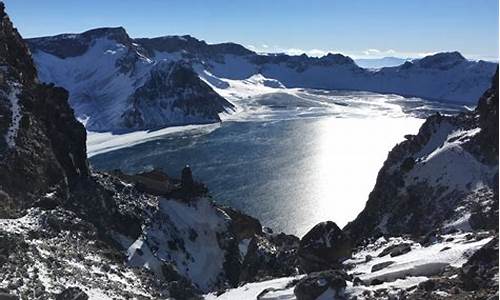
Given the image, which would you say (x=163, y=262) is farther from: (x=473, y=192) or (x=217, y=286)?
(x=473, y=192)

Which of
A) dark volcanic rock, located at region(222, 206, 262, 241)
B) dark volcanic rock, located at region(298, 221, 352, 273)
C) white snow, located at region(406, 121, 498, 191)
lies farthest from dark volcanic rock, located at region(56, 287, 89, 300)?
white snow, located at region(406, 121, 498, 191)

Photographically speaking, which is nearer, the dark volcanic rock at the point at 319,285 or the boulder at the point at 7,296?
the dark volcanic rock at the point at 319,285

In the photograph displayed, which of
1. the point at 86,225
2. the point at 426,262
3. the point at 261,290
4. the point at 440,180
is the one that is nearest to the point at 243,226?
the point at 440,180

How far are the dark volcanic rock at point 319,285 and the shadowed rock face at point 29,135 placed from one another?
28.4 m

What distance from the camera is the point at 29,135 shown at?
208 ft

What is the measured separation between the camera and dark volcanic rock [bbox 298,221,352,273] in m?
49.6

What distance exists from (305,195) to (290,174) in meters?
26.4

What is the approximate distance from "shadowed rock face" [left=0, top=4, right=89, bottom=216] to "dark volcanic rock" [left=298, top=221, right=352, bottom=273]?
2533cm

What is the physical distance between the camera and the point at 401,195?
Result: 254ft

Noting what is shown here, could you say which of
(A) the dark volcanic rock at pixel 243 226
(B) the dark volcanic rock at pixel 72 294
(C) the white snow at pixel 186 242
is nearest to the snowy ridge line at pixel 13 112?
(C) the white snow at pixel 186 242

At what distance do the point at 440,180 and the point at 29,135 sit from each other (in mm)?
47136

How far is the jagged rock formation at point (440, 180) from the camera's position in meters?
67.3

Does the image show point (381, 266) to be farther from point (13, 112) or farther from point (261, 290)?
point (13, 112)

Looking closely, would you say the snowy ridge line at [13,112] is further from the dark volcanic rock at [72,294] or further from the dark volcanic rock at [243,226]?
the dark volcanic rock at [243,226]
